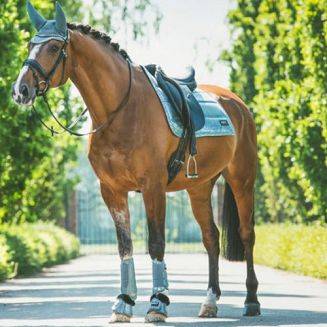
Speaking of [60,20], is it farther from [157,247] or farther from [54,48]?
[157,247]

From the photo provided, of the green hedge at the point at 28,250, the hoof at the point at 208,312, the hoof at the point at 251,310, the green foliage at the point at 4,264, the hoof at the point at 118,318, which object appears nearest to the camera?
the hoof at the point at 118,318

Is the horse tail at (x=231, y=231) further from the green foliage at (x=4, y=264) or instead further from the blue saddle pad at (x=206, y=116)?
the green foliage at (x=4, y=264)

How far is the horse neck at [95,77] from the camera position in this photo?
392 inches

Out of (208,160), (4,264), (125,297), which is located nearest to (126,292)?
(125,297)

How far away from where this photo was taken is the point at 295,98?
20562 mm

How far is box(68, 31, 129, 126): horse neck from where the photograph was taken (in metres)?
9.96

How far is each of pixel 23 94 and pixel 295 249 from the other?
11.9 meters

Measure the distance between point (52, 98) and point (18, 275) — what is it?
3907mm

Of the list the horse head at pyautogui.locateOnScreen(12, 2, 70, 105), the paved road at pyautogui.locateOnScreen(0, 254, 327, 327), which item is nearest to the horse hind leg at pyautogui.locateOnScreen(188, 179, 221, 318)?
the paved road at pyautogui.locateOnScreen(0, 254, 327, 327)

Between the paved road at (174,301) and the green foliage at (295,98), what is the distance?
7.37 ft

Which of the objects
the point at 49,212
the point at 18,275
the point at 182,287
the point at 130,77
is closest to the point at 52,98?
the point at 18,275

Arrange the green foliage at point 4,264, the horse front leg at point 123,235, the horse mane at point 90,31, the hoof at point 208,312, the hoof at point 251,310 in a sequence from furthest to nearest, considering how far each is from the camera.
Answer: the green foliage at point 4,264, the hoof at point 251,310, the hoof at point 208,312, the horse front leg at point 123,235, the horse mane at point 90,31

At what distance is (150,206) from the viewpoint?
391 inches

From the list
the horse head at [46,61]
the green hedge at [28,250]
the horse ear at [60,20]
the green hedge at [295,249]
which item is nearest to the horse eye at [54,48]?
the horse head at [46,61]
